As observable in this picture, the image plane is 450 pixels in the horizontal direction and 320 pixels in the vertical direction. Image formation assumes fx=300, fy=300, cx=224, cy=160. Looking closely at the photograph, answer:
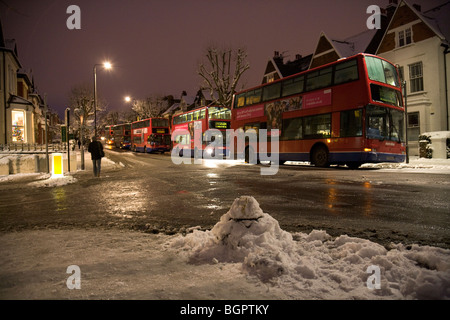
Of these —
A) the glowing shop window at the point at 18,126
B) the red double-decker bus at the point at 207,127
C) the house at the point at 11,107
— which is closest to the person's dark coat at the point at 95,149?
the house at the point at 11,107

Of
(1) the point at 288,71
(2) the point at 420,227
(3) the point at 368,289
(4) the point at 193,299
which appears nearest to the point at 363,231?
(2) the point at 420,227

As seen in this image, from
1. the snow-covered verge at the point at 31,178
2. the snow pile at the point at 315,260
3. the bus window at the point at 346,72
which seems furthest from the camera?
the bus window at the point at 346,72

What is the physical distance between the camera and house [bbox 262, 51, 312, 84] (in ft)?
135

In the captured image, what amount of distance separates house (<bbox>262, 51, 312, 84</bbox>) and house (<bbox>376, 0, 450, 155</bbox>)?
1604 cm

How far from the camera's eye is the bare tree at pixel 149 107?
72.6m

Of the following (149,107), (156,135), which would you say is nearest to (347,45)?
(156,135)

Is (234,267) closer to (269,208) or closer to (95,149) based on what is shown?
(269,208)

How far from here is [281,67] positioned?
4219cm

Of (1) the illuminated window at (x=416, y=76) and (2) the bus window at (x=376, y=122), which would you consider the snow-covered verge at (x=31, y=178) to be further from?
(1) the illuminated window at (x=416, y=76)

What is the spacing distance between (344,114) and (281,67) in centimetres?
3038

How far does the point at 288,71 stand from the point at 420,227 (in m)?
40.3

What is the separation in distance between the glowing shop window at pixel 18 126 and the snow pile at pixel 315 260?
26.2 m

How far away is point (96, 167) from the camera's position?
1269 cm

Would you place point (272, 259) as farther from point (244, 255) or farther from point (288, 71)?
point (288, 71)
